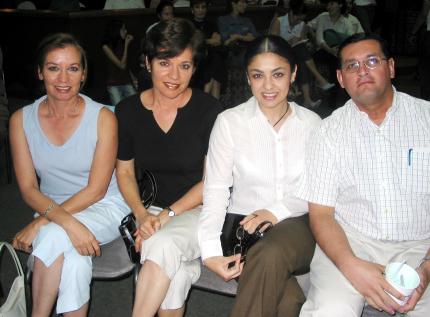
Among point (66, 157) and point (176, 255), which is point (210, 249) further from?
point (66, 157)

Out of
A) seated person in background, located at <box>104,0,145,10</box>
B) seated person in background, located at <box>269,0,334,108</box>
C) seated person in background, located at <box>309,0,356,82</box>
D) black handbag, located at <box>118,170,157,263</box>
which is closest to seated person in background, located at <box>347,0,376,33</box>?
seated person in background, located at <box>309,0,356,82</box>

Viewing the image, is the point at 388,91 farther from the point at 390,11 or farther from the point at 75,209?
the point at 390,11

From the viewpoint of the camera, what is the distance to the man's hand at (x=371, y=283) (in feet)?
6.29

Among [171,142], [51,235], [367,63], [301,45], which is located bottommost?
[51,235]

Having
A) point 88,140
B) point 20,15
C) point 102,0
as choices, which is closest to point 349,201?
point 88,140

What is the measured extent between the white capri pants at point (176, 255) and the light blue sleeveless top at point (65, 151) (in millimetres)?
548

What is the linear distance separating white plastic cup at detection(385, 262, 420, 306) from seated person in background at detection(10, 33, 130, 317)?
1241mm

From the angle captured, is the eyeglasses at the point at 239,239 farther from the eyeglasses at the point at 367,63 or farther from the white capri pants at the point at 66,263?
the eyeglasses at the point at 367,63

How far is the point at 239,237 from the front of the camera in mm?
2211

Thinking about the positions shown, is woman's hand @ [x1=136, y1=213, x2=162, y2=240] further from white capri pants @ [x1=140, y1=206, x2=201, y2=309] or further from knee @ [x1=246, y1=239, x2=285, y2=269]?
knee @ [x1=246, y1=239, x2=285, y2=269]

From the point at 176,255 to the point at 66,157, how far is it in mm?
752

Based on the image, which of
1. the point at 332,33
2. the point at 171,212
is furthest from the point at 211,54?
the point at 171,212

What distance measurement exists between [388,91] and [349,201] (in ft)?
1.63

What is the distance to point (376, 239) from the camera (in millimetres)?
2199
